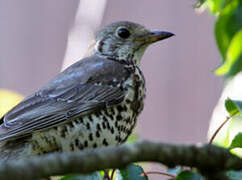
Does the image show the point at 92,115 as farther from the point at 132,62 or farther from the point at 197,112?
the point at 197,112

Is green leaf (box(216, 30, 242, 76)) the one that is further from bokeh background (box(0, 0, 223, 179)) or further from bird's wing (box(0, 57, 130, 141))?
bokeh background (box(0, 0, 223, 179))

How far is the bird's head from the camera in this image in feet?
9.85

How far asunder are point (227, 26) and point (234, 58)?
0.14 m

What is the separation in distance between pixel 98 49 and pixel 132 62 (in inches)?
13.2

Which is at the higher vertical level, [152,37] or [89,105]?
[152,37]

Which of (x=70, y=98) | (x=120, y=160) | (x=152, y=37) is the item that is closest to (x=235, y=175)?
(x=120, y=160)

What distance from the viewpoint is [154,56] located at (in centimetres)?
622

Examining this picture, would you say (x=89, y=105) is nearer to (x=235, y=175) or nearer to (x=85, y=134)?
(x=85, y=134)

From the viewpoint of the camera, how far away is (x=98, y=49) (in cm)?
321

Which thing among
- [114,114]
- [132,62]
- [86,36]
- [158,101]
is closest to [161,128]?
[158,101]

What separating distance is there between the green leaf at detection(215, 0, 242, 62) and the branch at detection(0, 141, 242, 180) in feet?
1.41

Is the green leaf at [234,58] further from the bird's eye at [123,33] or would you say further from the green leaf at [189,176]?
the bird's eye at [123,33]

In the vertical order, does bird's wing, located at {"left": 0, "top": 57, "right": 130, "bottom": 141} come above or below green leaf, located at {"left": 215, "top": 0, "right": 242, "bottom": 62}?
above

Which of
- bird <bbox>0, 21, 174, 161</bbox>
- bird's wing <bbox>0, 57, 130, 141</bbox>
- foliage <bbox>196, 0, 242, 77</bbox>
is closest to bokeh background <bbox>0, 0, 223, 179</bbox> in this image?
bird <bbox>0, 21, 174, 161</bbox>
